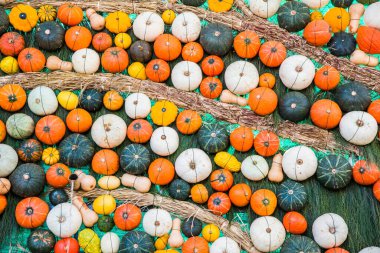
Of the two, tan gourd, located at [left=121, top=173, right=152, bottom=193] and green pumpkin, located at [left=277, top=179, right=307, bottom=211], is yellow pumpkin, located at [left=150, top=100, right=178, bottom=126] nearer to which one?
tan gourd, located at [left=121, top=173, right=152, bottom=193]

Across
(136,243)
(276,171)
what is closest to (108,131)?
(136,243)

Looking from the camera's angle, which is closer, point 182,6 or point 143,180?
point 143,180

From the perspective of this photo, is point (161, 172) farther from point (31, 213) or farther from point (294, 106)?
point (294, 106)

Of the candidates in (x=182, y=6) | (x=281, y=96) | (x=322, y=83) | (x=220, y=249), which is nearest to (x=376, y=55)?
(x=322, y=83)

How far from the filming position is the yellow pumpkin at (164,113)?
589 centimetres

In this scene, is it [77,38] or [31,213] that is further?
[77,38]

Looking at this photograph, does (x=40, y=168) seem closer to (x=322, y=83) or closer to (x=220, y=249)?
(x=220, y=249)

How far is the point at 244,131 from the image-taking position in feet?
18.8

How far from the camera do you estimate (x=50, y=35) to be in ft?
20.2

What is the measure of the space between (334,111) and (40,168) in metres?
2.90

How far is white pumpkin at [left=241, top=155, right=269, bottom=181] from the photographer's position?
18.5ft

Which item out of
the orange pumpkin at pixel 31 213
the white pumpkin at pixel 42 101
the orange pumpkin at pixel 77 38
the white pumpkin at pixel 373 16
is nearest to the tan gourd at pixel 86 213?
the orange pumpkin at pixel 31 213

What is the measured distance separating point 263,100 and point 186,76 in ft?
2.66

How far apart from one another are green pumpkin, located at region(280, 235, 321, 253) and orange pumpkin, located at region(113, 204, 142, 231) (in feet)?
4.58
